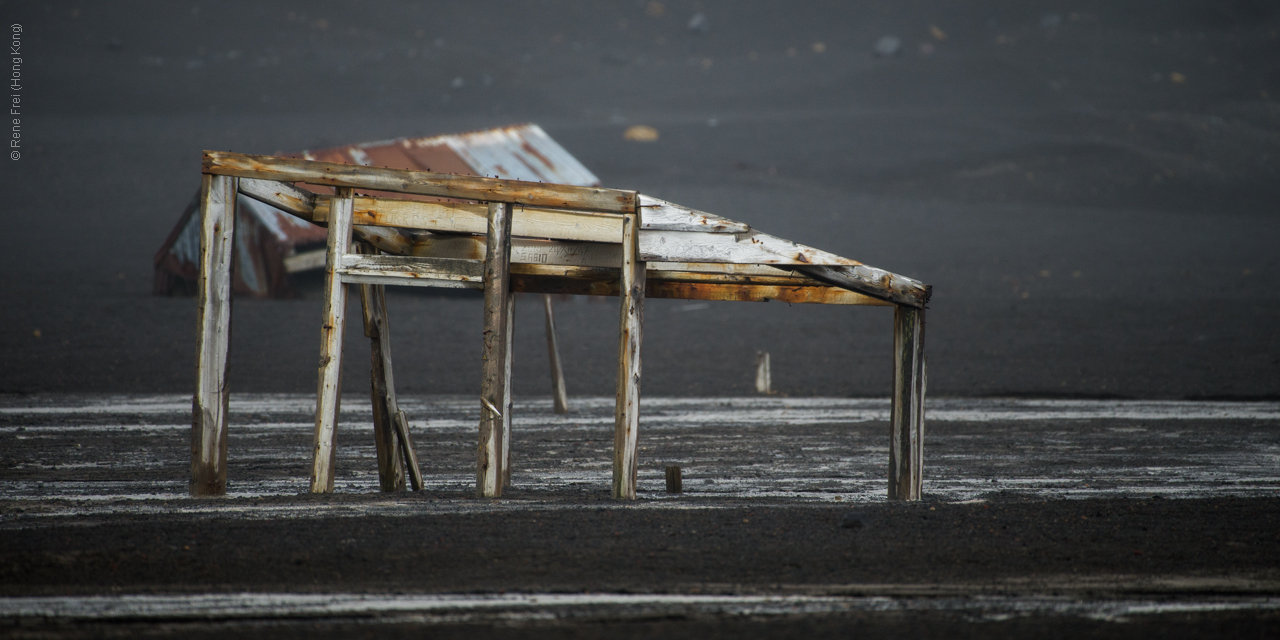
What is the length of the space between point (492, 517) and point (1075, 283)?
1769 cm

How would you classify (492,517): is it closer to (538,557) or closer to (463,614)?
(538,557)

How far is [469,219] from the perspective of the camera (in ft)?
24.8

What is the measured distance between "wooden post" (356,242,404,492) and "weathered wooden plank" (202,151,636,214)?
3.33 ft

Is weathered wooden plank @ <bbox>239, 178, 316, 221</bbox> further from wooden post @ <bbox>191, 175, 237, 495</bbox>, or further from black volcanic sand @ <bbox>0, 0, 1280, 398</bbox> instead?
black volcanic sand @ <bbox>0, 0, 1280, 398</bbox>

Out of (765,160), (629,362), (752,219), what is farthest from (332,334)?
(765,160)

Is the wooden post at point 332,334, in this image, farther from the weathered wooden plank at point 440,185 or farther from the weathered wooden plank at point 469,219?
the weathered wooden plank at point 469,219

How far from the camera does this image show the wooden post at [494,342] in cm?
700

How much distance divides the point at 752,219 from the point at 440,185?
1999 cm

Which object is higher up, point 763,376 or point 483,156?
point 483,156

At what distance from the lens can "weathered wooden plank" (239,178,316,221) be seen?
722 cm

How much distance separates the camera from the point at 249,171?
701 centimetres

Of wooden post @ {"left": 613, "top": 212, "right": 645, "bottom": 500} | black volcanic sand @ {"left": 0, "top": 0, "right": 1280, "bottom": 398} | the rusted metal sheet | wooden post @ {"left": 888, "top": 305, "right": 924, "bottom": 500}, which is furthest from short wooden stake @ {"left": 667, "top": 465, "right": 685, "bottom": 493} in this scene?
the rusted metal sheet

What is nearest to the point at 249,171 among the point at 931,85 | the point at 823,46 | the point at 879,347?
the point at 879,347

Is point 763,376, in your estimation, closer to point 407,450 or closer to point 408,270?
point 407,450
